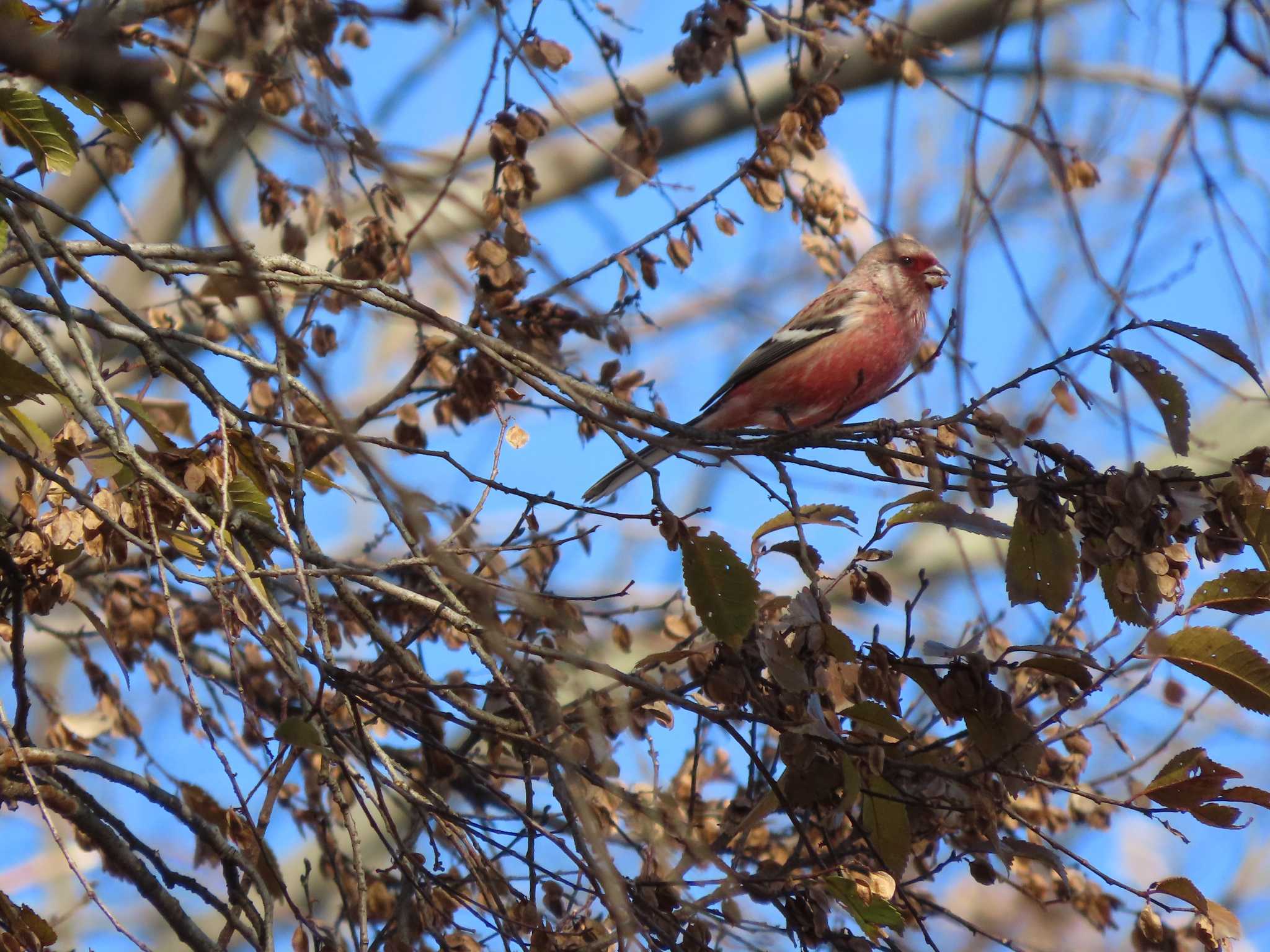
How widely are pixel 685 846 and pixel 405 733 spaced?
1065 millimetres

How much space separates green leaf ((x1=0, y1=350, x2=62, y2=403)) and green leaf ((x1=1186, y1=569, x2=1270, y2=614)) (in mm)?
2509

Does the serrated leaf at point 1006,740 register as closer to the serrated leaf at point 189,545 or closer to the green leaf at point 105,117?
the serrated leaf at point 189,545

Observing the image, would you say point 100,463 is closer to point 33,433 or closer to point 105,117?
point 33,433

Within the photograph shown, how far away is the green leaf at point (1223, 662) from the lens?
2.69 m

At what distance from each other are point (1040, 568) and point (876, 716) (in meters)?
0.51

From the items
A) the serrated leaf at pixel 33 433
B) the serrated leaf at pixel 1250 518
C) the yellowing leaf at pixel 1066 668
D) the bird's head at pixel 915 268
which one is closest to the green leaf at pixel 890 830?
the yellowing leaf at pixel 1066 668

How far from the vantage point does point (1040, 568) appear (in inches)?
113

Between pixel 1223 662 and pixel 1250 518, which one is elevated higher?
pixel 1250 518

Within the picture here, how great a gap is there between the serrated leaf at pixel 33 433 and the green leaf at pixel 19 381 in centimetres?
10

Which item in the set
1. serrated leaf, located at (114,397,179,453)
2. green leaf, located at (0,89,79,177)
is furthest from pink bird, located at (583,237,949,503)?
green leaf, located at (0,89,79,177)

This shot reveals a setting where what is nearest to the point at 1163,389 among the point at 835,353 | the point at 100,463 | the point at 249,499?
the point at 249,499

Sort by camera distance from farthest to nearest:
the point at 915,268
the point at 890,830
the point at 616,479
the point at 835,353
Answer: the point at 915,268
the point at 835,353
the point at 616,479
the point at 890,830

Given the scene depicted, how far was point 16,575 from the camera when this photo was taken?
9.34 ft

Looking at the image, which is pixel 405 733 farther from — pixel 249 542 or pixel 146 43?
pixel 146 43
